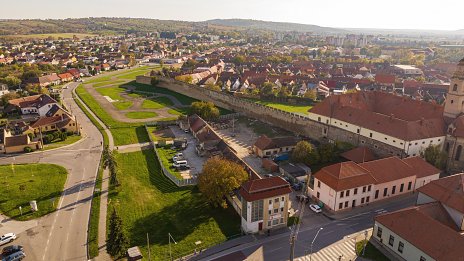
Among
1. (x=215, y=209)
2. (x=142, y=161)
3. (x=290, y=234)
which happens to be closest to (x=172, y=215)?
(x=215, y=209)

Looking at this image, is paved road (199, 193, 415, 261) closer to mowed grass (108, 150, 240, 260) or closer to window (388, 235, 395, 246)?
mowed grass (108, 150, 240, 260)

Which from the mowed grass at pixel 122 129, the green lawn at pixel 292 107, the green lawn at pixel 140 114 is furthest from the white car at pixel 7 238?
the green lawn at pixel 292 107

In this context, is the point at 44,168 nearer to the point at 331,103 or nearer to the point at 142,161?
the point at 142,161

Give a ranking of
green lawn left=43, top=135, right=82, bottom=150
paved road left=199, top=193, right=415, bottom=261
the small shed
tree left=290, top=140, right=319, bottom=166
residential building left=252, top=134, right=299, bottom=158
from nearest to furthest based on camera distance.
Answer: the small shed < paved road left=199, top=193, right=415, bottom=261 < tree left=290, top=140, right=319, bottom=166 < residential building left=252, top=134, right=299, bottom=158 < green lawn left=43, top=135, right=82, bottom=150

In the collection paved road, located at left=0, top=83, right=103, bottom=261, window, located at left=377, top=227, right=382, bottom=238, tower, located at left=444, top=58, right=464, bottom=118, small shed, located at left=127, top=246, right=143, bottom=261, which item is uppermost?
tower, located at left=444, top=58, right=464, bottom=118

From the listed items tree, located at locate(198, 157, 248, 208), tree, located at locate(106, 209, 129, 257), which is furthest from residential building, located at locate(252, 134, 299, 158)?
tree, located at locate(106, 209, 129, 257)

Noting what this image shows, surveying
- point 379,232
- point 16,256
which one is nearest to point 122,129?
point 16,256

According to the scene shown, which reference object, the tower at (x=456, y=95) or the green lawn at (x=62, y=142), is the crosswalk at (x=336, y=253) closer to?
the tower at (x=456, y=95)

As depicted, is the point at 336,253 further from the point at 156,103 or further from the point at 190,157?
the point at 156,103
